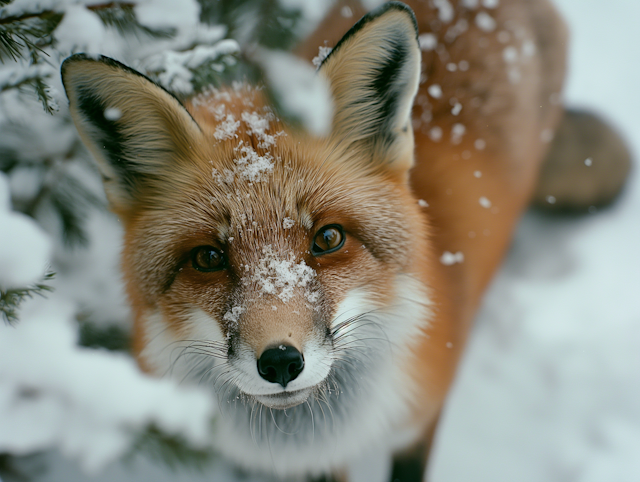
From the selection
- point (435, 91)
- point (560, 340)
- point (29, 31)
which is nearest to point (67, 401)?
point (29, 31)

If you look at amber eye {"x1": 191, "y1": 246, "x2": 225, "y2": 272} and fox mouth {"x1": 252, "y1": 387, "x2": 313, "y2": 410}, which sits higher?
A: amber eye {"x1": 191, "y1": 246, "x2": 225, "y2": 272}

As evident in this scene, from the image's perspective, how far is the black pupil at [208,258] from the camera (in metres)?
0.79

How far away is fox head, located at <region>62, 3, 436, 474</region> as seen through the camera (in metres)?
0.72

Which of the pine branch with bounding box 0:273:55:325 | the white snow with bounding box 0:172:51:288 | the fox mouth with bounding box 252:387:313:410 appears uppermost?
the white snow with bounding box 0:172:51:288

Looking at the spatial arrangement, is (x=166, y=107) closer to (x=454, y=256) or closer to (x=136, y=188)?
(x=136, y=188)

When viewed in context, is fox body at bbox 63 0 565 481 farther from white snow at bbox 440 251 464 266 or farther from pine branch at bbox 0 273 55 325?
pine branch at bbox 0 273 55 325

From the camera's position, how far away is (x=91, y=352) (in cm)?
90

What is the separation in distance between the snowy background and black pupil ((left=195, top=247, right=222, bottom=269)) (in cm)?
37

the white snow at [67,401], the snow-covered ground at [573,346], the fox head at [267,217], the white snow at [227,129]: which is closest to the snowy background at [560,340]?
the snow-covered ground at [573,346]

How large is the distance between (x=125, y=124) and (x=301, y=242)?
432 millimetres

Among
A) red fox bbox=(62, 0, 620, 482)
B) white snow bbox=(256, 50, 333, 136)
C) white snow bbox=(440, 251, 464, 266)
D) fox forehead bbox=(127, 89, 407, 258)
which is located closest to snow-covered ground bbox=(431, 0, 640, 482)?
red fox bbox=(62, 0, 620, 482)

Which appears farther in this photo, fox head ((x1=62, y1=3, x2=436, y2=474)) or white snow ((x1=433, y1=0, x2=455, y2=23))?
white snow ((x1=433, y1=0, x2=455, y2=23))

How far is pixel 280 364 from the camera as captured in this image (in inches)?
25.6

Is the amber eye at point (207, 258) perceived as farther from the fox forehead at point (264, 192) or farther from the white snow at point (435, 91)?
the white snow at point (435, 91)
